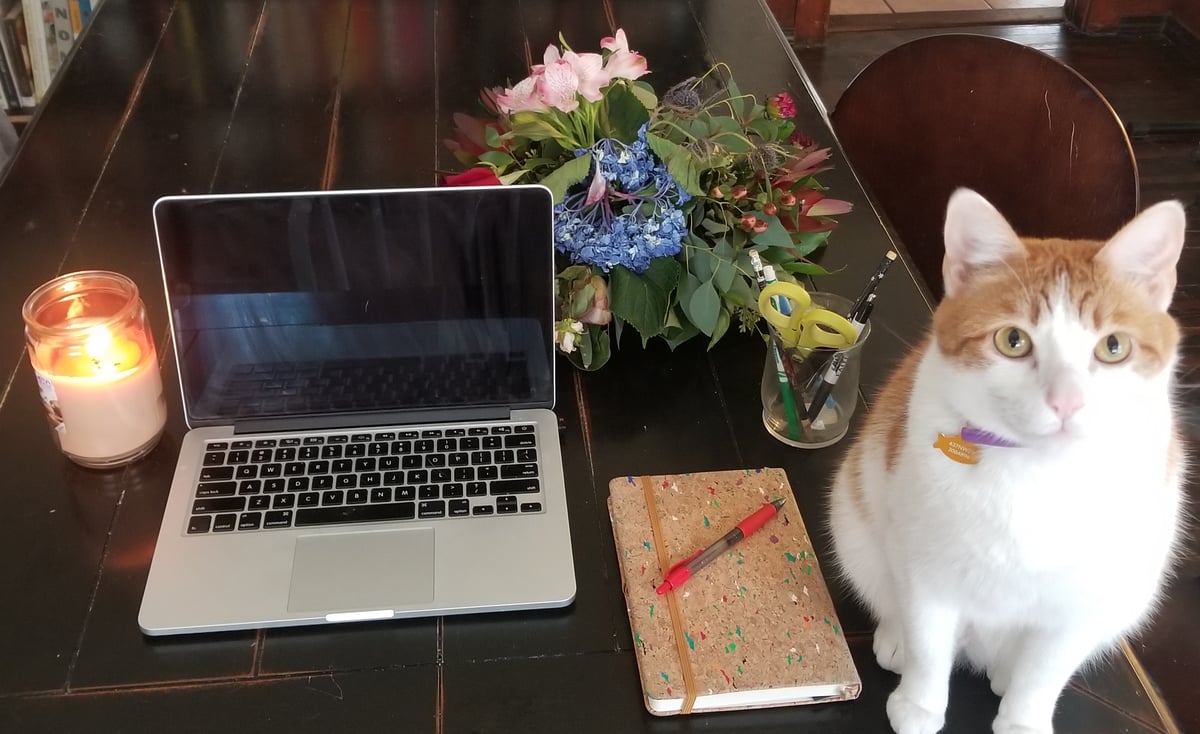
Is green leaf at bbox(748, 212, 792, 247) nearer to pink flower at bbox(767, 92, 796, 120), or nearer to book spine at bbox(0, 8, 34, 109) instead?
pink flower at bbox(767, 92, 796, 120)

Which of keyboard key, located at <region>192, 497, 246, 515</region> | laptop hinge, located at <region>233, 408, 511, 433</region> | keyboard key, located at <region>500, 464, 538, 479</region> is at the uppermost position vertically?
laptop hinge, located at <region>233, 408, 511, 433</region>

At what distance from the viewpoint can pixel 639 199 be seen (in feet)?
3.15

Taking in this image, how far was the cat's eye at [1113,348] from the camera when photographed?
636mm

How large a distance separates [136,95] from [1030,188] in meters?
1.26

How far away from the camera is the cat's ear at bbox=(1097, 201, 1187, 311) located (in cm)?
62

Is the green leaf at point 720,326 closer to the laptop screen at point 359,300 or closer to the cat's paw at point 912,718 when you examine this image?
the laptop screen at point 359,300

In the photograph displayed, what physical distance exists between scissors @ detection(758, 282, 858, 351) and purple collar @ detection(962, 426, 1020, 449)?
0.78 feet

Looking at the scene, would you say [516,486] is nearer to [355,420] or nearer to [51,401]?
[355,420]

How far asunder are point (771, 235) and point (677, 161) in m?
0.13

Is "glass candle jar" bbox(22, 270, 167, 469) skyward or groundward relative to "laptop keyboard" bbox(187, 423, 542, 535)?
skyward

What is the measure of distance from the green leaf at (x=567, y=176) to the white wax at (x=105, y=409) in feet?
1.37

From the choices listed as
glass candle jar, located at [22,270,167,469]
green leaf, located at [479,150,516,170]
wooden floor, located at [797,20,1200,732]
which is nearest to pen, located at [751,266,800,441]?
green leaf, located at [479,150,516,170]

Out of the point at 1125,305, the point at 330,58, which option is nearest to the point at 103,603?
the point at 1125,305

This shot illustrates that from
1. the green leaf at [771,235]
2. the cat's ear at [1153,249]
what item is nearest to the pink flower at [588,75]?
the green leaf at [771,235]
